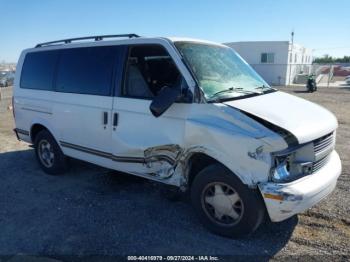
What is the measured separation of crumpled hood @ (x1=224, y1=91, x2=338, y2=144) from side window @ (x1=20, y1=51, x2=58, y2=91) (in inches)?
128

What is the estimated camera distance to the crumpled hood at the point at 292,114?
324cm

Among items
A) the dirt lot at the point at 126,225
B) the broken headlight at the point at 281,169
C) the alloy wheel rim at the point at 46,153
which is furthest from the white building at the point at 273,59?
the broken headlight at the point at 281,169

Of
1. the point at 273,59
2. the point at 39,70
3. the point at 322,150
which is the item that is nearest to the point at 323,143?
the point at 322,150

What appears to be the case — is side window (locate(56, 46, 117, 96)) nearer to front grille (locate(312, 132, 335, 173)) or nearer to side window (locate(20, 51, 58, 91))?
side window (locate(20, 51, 58, 91))

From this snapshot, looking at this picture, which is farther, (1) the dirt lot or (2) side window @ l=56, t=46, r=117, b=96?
(2) side window @ l=56, t=46, r=117, b=96

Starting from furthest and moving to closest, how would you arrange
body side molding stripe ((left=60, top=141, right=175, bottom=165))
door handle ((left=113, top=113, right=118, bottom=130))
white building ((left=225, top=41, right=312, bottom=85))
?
1. white building ((left=225, top=41, right=312, bottom=85))
2. door handle ((left=113, top=113, right=118, bottom=130))
3. body side molding stripe ((left=60, top=141, right=175, bottom=165))

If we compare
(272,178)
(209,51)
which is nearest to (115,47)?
(209,51)

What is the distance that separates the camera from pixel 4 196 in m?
4.94

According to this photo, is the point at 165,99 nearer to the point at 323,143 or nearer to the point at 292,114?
the point at 292,114

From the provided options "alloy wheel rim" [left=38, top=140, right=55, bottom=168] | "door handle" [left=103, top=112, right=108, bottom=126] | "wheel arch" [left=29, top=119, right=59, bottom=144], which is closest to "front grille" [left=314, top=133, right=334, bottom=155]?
"door handle" [left=103, top=112, right=108, bottom=126]

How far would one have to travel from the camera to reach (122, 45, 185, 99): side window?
13.6 ft

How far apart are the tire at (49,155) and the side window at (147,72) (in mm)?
2009

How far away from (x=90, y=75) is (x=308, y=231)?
3439 millimetres

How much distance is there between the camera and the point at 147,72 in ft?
14.3
